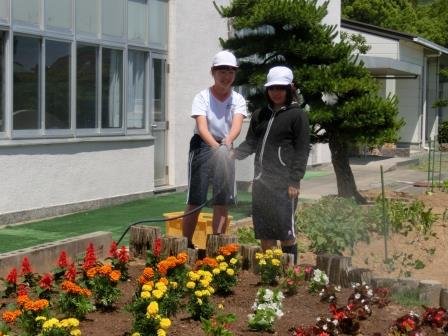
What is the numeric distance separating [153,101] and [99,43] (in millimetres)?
1904

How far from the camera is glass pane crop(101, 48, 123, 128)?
41.0 ft

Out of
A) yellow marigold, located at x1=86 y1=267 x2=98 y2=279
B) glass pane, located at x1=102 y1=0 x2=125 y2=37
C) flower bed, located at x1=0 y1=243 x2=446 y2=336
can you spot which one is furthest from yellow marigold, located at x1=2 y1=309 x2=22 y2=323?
glass pane, located at x1=102 y1=0 x2=125 y2=37

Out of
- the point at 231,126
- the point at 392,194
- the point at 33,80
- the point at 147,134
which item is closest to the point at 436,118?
the point at 392,194

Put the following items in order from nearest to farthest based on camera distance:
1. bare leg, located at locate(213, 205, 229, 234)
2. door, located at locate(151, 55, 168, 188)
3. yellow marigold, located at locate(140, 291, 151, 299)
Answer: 1. yellow marigold, located at locate(140, 291, 151, 299)
2. bare leg, located at locate(213, 205, 229, 234)
3. door, located at locate(151, 55, 168, 188)

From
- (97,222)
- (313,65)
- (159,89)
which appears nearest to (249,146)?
(97,222)

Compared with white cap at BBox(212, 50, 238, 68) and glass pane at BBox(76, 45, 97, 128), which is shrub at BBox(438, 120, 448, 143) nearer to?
glass pane at BBox(76, 45, 97, 128)

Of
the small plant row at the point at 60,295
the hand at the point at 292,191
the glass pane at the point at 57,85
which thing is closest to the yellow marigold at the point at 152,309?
the small plant row at the point at 60,295

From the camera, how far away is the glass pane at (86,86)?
38.7 feet

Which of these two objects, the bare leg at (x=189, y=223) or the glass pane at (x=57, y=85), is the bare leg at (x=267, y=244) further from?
the glass pane at (x=57, y=85)

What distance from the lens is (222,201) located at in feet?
23.7

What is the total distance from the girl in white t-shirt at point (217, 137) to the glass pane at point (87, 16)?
499 cm

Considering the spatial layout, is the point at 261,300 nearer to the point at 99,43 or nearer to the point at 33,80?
the point at 33,80

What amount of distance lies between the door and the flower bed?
7516mm

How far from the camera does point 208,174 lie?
23.8ft
